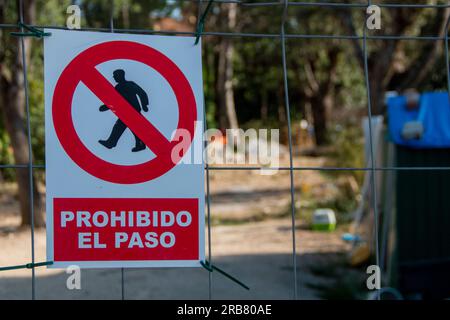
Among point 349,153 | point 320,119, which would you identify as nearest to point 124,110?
point 349,153

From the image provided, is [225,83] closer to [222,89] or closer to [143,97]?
[222,89]

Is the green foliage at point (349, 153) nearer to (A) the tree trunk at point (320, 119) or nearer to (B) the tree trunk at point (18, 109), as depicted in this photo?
(B) the tree trunk at point (18, 109)

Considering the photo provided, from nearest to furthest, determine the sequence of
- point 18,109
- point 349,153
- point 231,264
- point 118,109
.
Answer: point 118,109
point 231,264
point 18,109
point 349,153

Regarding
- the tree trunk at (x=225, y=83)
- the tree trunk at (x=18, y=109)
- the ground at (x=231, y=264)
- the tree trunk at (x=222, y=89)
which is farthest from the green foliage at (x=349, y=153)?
the tree trunk at (x=222, y=89)

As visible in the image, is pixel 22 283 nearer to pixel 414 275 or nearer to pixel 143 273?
pixel 143 273

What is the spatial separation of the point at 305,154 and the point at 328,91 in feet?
15.6

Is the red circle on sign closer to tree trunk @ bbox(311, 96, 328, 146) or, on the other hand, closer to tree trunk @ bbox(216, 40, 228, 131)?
tree trunk @ bbox(216, 40, 228, 131)

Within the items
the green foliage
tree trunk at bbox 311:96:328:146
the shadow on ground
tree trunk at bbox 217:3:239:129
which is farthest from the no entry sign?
tree trunk at bbox 311:96:328:146

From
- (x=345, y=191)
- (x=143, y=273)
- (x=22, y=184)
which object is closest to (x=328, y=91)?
(x=345, y=191)

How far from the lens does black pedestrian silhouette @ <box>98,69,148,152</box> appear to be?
8.82ft

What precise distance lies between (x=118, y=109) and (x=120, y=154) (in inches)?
7.2

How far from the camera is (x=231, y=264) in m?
8.30

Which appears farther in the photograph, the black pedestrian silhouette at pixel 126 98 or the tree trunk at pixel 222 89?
the tree trunk at pixel 222 89

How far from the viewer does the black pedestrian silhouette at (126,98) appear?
2689 mm
